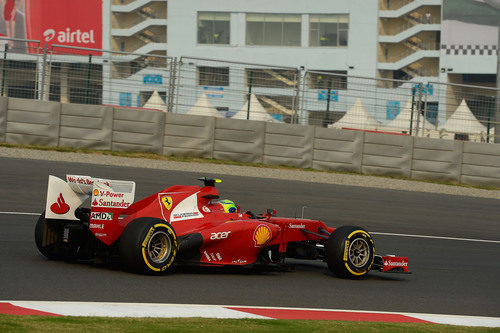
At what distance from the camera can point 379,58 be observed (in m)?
62.2

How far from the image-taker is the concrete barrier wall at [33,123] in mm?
17328

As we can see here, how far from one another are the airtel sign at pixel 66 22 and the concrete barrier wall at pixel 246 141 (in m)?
50.4

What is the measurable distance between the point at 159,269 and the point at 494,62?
5739 cm

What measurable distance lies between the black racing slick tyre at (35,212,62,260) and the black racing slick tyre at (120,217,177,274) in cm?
90

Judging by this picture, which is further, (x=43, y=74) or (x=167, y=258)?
(x=43, y=74)

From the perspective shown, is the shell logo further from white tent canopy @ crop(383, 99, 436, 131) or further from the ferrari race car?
white tent canopy @ crop(383, 99, 436, 131)

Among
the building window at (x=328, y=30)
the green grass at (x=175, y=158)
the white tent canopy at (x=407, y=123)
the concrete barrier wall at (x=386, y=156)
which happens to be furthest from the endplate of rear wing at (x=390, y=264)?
the building window at (x=328, y=30)

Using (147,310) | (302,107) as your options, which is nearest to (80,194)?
(147,310)

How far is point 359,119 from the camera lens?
19.5m

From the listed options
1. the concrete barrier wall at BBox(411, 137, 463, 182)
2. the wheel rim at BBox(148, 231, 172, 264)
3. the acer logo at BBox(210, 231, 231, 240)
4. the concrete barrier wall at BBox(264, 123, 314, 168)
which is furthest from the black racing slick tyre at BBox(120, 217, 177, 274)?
the concrete barrier wall at BBox(411, 137, 463, 182)

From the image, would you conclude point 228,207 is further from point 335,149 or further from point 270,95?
point 270,95

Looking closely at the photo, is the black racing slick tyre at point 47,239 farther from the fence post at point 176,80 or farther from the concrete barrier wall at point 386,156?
the concrete barrier wall at point 386,156

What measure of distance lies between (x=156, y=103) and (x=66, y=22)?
52.0 meters

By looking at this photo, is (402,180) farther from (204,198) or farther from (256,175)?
(204,198)
